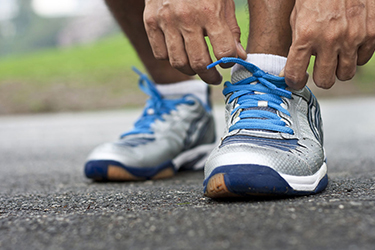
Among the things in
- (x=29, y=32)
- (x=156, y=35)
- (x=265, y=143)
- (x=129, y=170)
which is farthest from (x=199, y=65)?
(x=29, y=32)

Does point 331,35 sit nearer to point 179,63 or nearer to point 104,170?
point 179,63

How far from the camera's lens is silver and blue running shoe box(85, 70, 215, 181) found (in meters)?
1.45

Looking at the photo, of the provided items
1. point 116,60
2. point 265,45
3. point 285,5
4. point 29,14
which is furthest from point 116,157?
point 29,14

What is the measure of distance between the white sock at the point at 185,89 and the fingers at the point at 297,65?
2.30ft

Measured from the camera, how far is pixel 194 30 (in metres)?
0.98

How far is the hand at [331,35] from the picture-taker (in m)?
0.90

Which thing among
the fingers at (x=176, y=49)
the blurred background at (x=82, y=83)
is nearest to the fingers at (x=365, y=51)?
the fingers at (x=176, y=49)

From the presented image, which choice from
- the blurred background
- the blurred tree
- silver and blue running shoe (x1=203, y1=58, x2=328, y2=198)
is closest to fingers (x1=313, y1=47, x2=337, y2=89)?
silver and blue running shoe (x1=203, y1=58, x2=328, y2=198)

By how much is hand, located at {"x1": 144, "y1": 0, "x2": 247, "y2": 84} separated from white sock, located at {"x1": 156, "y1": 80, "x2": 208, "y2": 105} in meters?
0.63

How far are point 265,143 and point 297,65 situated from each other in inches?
8.0

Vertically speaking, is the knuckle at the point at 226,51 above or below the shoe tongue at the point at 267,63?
above

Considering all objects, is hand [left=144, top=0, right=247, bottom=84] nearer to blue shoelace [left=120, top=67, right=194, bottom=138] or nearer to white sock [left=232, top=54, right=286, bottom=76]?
white sock [left=232, top=54, right=286, bottom=76]

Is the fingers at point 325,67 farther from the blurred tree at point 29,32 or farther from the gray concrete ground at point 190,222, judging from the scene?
the blurred tree at point 29,32

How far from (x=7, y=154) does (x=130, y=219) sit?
8.13ft
